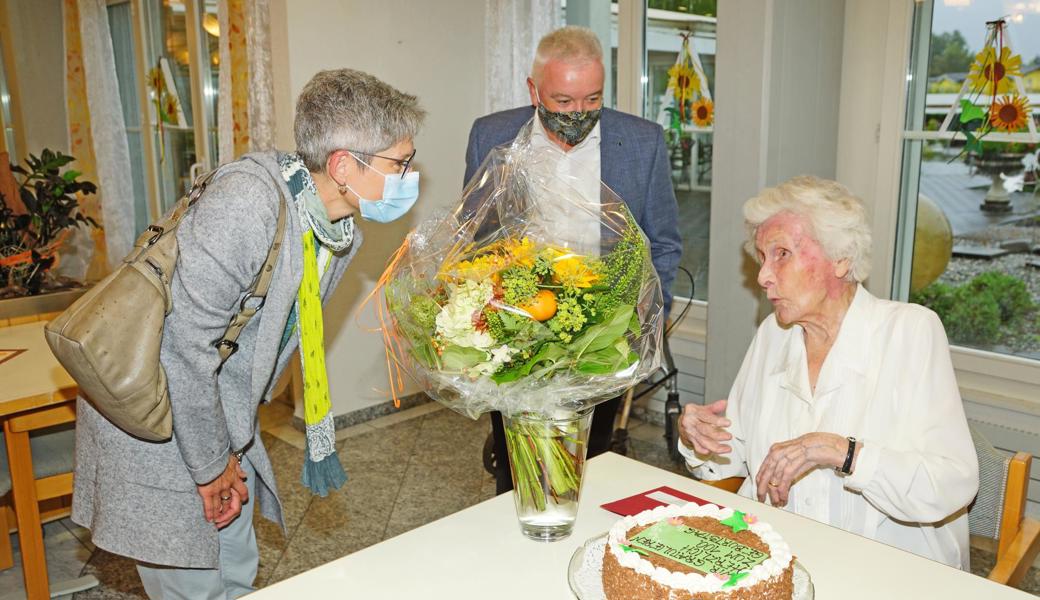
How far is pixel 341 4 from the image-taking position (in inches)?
168

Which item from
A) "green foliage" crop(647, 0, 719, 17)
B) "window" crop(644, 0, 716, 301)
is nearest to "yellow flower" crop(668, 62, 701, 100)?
"window" crop(644, 0, 716, 301)

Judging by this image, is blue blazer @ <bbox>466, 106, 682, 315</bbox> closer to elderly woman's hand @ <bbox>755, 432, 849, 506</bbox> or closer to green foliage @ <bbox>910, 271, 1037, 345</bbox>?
elderly woman's hand @ <bbox>755, 432, 849, 506</bbox>

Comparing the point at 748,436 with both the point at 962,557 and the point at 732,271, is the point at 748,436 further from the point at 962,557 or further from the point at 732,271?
the point at 732,271

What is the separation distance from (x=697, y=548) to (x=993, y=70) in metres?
2.78

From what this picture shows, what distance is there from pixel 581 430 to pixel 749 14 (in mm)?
2389

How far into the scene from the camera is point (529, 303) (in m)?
1.33

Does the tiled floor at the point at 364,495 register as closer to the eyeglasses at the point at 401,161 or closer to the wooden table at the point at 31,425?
the wooden table at the point at 31,425

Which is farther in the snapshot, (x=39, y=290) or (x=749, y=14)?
(x=39, y=290)

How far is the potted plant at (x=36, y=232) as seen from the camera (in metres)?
3.94

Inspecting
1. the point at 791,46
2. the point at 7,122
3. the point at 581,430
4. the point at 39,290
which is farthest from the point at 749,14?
the point at 7,122

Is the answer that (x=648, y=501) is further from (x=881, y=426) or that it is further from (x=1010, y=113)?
(x=1010, y=113)

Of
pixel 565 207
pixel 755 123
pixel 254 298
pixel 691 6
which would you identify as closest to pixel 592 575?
pixel 565 207

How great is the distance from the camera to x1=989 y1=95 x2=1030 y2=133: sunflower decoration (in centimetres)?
320

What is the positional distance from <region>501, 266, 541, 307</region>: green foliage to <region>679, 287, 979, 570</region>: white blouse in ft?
2.79
